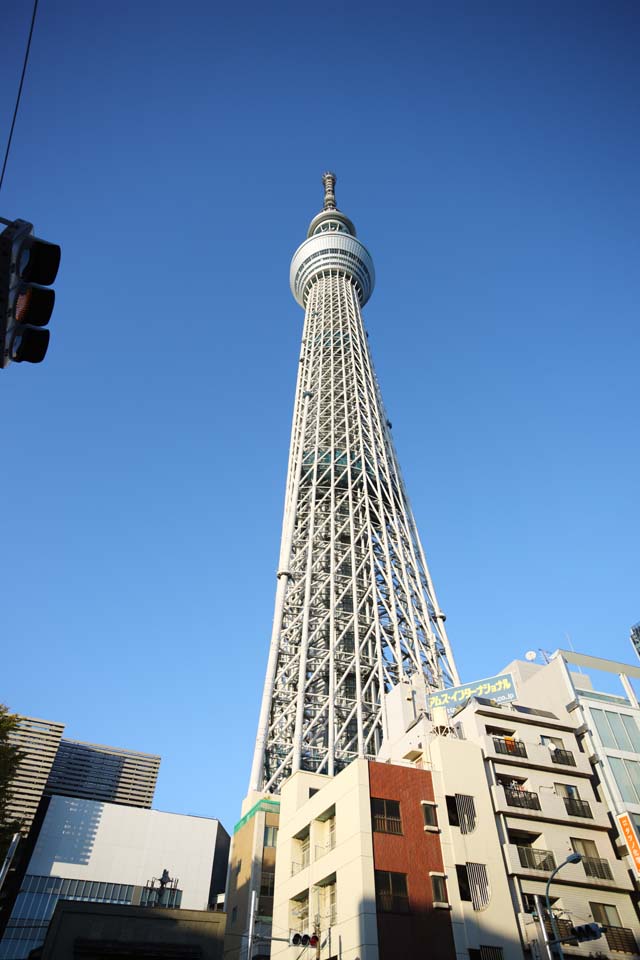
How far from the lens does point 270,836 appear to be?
34.7 metres

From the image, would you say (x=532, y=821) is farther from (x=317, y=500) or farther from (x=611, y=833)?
(x=317, y=500)

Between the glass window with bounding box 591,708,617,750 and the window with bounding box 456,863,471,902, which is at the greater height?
the glass window with bounding box 591,708,617,750

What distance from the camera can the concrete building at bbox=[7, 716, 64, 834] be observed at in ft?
202

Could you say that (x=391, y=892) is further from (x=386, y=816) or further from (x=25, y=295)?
(x=25, y=295)

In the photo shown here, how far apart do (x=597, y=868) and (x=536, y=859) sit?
9.71 ft

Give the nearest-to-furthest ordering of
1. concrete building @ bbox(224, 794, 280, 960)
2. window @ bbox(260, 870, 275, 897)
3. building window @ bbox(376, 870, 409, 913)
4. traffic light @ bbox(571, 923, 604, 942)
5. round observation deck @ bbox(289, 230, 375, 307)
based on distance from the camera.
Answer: traffic light @ bbox(571, 923, 604, 942) → building window @ bbox(376, 870, 409, 913) → concrete building @ bbox(224, 794, 280, 960) → window @ bbox(260, 870, 275, 897) → round observation deck @ bbox(289, 230, 375, 307)

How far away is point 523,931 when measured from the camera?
24.7m

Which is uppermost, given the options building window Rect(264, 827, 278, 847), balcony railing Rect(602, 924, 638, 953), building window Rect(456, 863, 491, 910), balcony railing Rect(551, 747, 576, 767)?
balcony railing Rect(551, 747, 576, 767)

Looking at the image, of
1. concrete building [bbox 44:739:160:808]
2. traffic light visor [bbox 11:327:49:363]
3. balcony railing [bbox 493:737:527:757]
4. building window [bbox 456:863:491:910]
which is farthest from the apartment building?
concrete building [bbox 44:739:160:808]

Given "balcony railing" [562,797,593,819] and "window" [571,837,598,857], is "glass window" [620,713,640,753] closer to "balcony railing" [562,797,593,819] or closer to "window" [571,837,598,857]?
"balcony railing" [562,797,593,819]

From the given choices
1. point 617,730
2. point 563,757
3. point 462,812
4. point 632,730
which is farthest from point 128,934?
point 632,730

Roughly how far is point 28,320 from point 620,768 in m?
33.8

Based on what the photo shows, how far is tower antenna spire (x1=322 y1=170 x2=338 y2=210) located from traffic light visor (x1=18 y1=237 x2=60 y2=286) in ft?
320

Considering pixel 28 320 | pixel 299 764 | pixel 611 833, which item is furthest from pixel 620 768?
pixel 28 320
